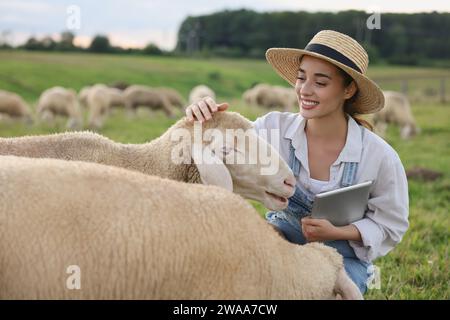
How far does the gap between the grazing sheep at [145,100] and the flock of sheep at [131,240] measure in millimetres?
16720

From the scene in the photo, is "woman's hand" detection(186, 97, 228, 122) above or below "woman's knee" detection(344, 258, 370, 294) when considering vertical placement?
above

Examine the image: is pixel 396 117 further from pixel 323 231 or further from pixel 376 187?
pixel 323 231

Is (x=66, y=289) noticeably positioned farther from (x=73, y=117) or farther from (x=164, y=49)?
(x=164, y=49)

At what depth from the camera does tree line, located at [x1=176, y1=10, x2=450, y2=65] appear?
43.1 m

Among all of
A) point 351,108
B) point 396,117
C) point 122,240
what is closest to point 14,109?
point 396,117

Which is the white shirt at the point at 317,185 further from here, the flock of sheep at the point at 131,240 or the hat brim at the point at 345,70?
the flock of sheep at the point at 131,240

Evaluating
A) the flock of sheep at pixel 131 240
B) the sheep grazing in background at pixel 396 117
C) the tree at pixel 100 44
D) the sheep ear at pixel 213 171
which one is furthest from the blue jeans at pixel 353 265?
the tree at pixel 100 44

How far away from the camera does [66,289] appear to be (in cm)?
179

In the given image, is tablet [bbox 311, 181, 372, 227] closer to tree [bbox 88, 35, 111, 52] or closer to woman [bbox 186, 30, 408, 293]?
woman [bbox 186, 30, 408, 293]

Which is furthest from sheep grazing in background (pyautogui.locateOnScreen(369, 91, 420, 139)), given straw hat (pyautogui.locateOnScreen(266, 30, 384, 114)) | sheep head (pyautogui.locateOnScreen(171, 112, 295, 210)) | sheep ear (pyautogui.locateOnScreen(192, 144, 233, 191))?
sheep ear (pyautogui.locateOnScreen(192, 144, 233, 191))

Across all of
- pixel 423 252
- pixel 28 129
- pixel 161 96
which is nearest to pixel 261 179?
pixel 423 252

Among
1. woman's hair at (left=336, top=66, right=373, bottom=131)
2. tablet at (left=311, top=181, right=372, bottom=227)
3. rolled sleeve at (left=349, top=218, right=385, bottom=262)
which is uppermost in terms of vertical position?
woman's hair at (left=336, top=66, right=373, bottom=131)

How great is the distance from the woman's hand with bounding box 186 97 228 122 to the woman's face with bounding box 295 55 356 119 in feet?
1.66
